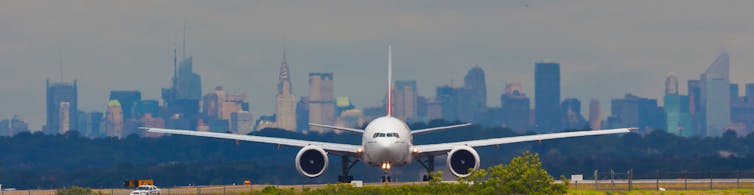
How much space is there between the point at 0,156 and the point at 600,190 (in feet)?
311

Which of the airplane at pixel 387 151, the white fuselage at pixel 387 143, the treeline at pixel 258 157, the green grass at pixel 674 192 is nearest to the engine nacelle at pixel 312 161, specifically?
the airplane at pixel 387 151

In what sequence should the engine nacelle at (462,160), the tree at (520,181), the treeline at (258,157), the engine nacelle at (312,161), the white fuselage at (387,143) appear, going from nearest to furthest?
the tree at (520,181), the white fuselage at (387,143), the engine nacelle at (462,160), the engine nacelle at (312,161), the treeline at (258,157)

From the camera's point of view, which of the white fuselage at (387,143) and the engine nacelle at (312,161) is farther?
the engine nacelle at (312,161)

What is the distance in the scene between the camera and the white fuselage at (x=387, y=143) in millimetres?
98875

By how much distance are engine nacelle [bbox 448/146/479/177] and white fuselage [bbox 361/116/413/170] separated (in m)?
2.65

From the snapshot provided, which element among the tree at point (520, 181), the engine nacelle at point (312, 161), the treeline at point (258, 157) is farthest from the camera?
the treeline at point (258, 157)

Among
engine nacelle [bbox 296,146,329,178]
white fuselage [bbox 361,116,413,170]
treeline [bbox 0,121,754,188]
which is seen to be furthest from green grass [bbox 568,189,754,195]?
treeline [bbox 0,121,754,188]

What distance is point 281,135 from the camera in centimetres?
17850

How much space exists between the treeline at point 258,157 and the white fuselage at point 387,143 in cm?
2784

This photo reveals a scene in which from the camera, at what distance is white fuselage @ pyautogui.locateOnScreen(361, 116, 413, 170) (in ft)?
324

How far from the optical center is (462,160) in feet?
337

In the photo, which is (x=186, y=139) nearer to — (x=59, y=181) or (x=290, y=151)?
(x=290, y=151)

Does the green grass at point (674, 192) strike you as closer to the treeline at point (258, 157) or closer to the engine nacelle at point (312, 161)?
the engine nacelle at point (312, 161)

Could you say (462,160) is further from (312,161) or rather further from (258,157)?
(258,157)
